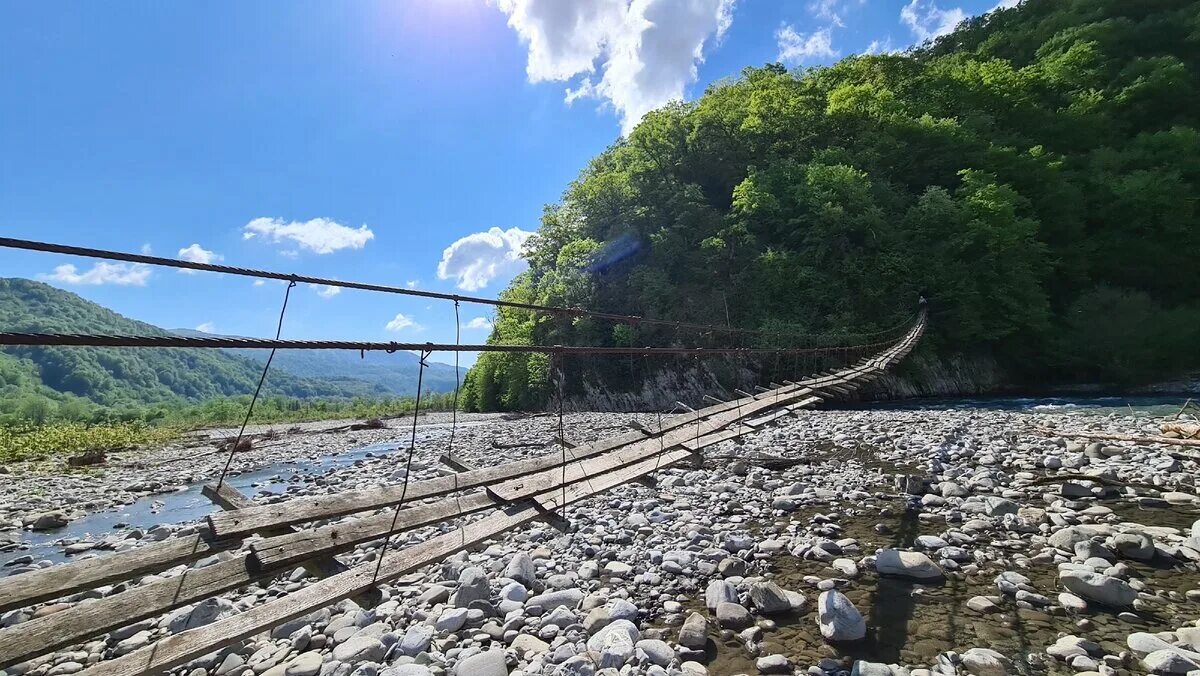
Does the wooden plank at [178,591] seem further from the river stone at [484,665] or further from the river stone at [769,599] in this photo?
the river stone at [769,599]

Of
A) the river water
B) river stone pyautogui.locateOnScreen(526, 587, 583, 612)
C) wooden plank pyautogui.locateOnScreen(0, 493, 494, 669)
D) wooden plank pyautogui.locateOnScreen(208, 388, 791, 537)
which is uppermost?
wooden plank pyautogui.locateOnScreen(208, 388, 791, 537)

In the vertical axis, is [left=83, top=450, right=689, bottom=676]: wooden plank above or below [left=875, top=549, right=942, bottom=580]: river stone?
above

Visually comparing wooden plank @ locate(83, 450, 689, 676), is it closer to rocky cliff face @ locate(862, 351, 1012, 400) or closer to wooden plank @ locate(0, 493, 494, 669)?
wooden plank @ locate(0, 493, 494, 669)

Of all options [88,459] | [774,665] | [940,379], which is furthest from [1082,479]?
[88,459]

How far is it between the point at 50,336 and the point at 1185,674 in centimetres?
498

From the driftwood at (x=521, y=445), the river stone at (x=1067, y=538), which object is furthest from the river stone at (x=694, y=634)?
the driftwood at (x=521, y=445)

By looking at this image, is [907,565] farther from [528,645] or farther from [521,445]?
[521,445]

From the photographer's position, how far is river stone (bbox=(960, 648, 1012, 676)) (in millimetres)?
2553

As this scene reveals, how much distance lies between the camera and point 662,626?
3.29 meters

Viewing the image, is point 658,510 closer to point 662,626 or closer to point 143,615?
point 662,626

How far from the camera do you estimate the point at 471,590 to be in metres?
3.78

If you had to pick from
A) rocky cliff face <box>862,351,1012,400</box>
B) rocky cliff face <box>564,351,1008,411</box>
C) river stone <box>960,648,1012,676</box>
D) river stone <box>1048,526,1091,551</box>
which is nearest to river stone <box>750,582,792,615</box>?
river stone <box>960,648,1012,676</box>

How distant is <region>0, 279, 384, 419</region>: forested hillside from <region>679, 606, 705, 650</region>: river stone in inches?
1939

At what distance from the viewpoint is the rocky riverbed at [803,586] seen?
2.85 meters
